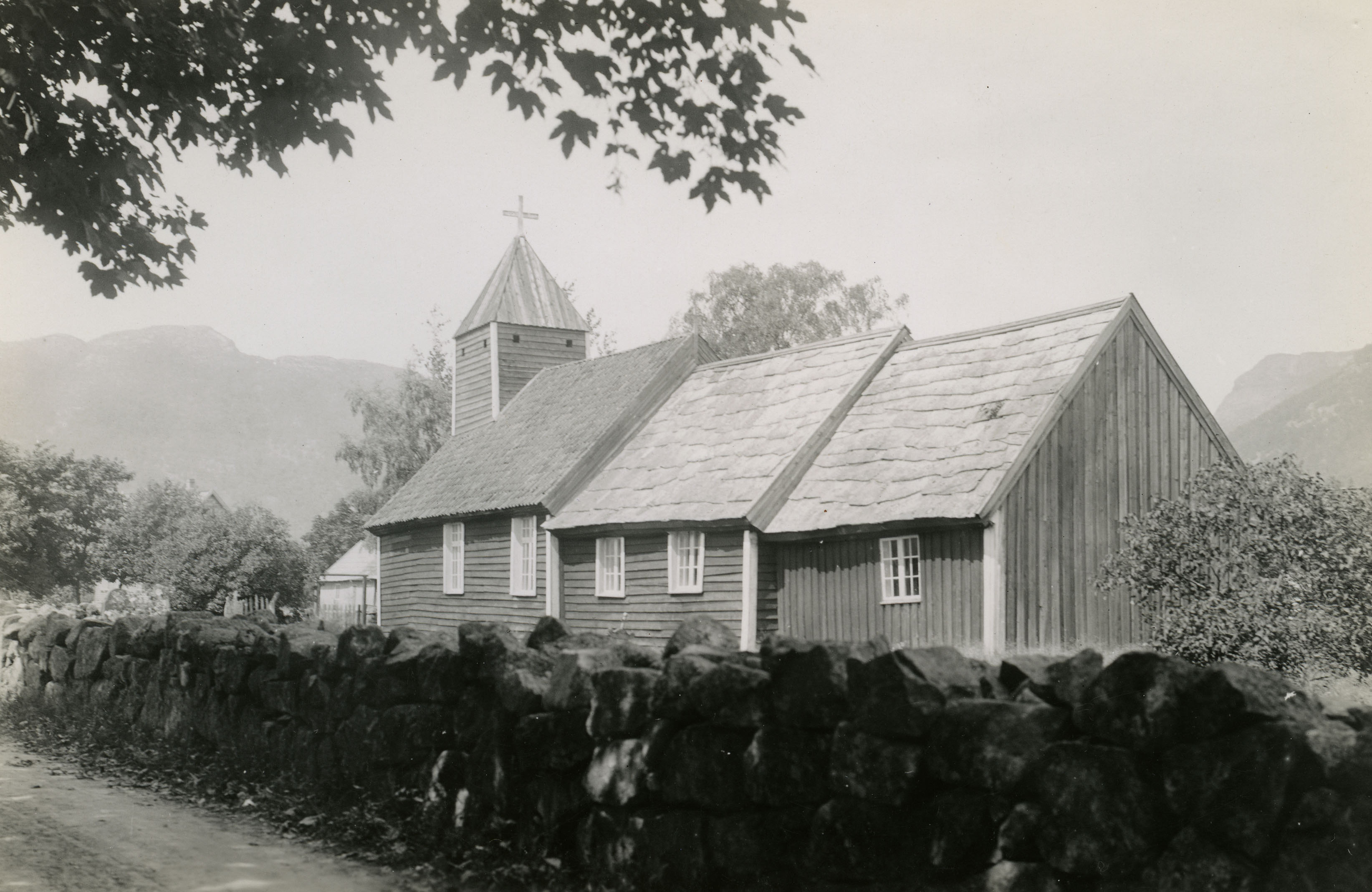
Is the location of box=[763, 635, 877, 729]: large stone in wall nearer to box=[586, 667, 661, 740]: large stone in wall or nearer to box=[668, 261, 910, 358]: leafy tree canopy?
box=[586, 667, 661, 740]: large stone in wall

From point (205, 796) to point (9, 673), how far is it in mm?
9350

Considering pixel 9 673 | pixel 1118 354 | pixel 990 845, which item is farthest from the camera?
pixel 1118 354

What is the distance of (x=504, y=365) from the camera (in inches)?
1398

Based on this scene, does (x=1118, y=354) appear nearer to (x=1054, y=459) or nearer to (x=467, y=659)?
(x=1054, y=459)

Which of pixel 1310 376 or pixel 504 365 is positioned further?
pixel 1310 376

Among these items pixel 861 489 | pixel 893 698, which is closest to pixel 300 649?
pixel 893 698

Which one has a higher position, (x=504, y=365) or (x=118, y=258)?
(x=504, y=365)

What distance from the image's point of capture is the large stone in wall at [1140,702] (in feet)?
13.1

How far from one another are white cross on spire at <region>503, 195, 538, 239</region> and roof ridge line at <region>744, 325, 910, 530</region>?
19559 mm

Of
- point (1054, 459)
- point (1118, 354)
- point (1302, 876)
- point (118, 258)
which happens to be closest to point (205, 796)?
point (118, 258)

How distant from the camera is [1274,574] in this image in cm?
1370

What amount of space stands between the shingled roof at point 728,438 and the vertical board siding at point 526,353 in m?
10.0

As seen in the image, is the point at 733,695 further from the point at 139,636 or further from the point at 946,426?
the point at 946,426

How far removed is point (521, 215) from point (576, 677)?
34.0 metres
